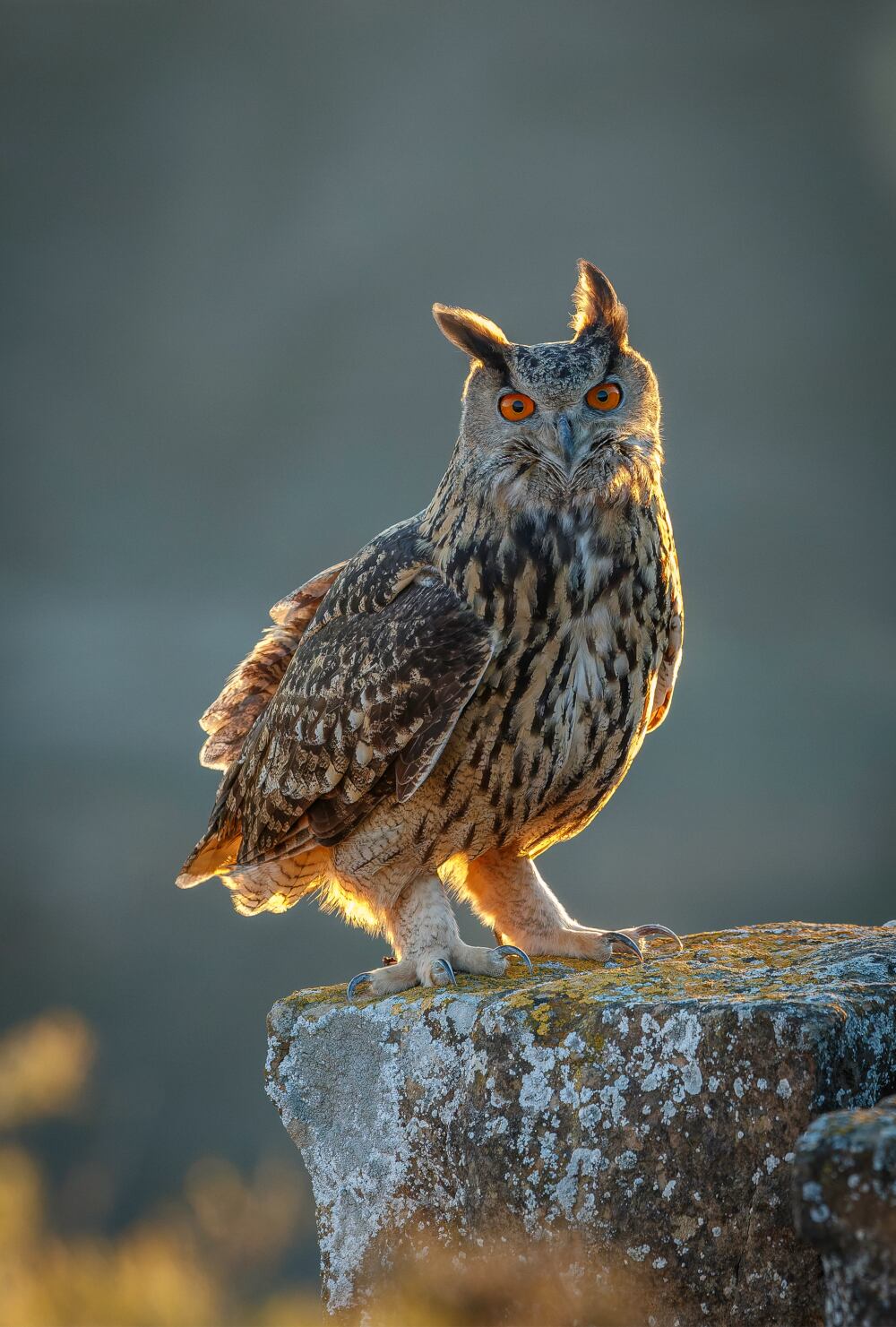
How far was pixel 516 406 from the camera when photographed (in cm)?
189

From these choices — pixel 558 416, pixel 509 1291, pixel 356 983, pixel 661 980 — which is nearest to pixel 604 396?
pixel 558 416

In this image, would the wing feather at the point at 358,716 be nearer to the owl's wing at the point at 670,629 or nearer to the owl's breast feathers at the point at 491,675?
the owl's breast feathers at the point at 491,675

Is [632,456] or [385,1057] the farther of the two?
[632,456]

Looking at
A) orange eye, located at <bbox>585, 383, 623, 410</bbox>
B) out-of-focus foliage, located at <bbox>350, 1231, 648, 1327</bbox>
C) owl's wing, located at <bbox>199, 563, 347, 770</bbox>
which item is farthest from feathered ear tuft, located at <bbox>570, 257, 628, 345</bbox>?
out-of-focus foliage, located at <bbox>350, 1231, 648, 1327</bbox>

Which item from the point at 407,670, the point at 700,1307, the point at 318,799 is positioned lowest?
the point at 700,1307

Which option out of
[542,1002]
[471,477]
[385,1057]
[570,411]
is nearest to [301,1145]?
[385,1057]

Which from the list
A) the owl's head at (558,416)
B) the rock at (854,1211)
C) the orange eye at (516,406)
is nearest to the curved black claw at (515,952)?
the owl's head at (558,416)

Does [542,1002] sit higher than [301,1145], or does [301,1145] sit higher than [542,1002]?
[542,1002]

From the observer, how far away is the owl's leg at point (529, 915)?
208cm

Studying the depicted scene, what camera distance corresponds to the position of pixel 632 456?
1885 millimetres

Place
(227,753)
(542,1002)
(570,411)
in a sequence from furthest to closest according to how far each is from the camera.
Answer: (227,753)
(570,411)
(542,1002)

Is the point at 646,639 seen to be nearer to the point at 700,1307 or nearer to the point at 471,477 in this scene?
the point at 471,477

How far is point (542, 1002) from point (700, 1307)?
1.27ft

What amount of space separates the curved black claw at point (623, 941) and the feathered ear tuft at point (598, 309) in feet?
3.22
